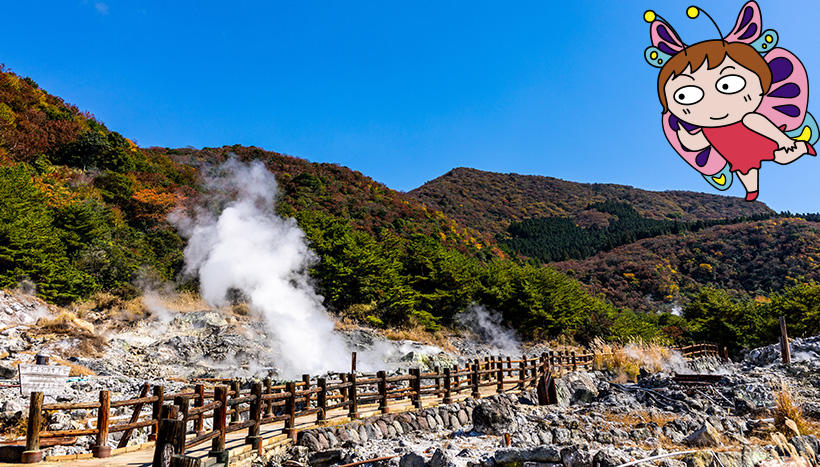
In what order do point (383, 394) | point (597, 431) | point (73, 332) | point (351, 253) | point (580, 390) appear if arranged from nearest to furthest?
point (597, 431) → point (383, 394) → point (580, 390) → point (73, 332) → point (351, 253)

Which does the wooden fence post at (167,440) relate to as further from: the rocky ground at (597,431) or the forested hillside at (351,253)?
the forested hillside at (351,253)

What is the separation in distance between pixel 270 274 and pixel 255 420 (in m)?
17.7

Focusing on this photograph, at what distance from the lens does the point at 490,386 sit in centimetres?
1814

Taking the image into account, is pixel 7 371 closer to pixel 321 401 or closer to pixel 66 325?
pixel 66 325

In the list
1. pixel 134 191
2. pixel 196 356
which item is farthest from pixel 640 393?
pixel 134 191

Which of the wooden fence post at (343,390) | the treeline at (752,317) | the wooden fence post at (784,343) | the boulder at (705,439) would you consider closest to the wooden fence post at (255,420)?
the wooden fence post at (343,390)

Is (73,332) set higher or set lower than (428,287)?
lower

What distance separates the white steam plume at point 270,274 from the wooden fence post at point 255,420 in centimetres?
983

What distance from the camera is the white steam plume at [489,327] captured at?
29.5 metres

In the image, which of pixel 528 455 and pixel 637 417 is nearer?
pixel 528 455

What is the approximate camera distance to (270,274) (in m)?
24.7

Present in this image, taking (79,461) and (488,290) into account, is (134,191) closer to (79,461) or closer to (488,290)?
(488,290)

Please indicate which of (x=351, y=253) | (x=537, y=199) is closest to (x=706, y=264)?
(x=537, y=199)

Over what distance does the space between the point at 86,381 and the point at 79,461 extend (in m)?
7.42
